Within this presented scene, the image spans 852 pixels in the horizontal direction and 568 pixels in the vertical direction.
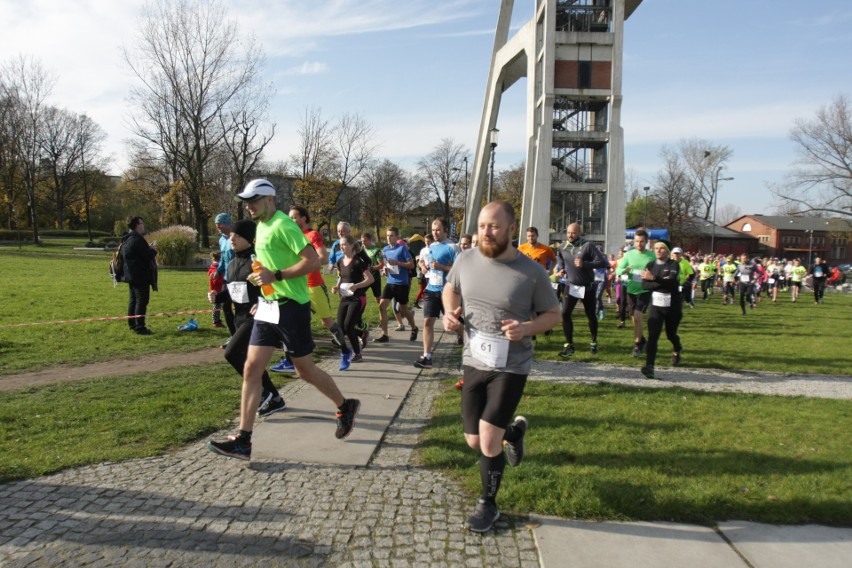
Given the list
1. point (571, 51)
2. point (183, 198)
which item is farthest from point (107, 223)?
point (571, 51)

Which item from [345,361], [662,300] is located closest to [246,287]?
[345,361]

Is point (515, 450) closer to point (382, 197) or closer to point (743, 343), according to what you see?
point (743, 343)

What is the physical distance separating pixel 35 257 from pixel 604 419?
3588cm

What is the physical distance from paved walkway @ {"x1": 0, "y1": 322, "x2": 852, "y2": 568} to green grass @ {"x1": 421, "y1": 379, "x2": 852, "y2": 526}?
18 centimetres

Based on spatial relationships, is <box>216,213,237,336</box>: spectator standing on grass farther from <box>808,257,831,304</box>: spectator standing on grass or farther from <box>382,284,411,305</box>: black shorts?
<box>808,257,831,304</box>: spectator standing on grass

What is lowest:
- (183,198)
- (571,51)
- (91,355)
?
(91,355)

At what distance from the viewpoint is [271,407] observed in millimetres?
5504

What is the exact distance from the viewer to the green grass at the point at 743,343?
9055mm

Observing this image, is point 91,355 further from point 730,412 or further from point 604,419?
point 730,412

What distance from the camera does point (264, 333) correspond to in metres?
4.32

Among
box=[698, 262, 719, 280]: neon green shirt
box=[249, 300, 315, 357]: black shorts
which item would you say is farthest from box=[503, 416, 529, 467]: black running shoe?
box=[698, 262, 719, 280]: neon green shirt

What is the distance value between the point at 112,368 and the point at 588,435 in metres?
6.30

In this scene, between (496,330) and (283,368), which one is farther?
(283,368)

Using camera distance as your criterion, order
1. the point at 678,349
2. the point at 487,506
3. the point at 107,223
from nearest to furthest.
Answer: the point at 487,506 → the point at 678,349 → the point at 107,223
